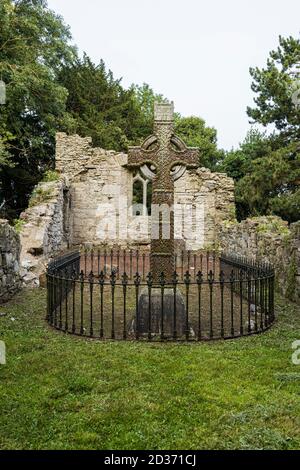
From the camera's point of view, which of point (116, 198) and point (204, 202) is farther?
point (204, 202)

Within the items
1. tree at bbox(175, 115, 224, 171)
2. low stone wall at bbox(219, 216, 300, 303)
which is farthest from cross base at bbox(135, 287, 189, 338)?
tree at bbox(175, 115, 224, 171)

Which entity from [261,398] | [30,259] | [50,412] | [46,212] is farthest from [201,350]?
[46,212]

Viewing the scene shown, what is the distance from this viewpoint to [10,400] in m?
3.93

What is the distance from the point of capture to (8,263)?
8.62 m

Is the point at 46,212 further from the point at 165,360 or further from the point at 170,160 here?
the point at 165,360

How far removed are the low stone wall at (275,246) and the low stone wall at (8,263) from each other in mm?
5403

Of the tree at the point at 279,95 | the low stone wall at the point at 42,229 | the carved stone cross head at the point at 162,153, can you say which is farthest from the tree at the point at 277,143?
the carved stone cross head at the point at 162,153

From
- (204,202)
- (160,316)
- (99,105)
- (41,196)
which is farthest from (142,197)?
(160,316)

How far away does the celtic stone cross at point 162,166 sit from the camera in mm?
6598

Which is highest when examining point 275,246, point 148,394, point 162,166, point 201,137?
point 201,137

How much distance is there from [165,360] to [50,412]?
1663mm

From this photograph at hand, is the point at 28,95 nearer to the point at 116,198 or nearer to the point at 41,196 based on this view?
the point at 116,198

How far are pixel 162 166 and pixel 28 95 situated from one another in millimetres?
13434
